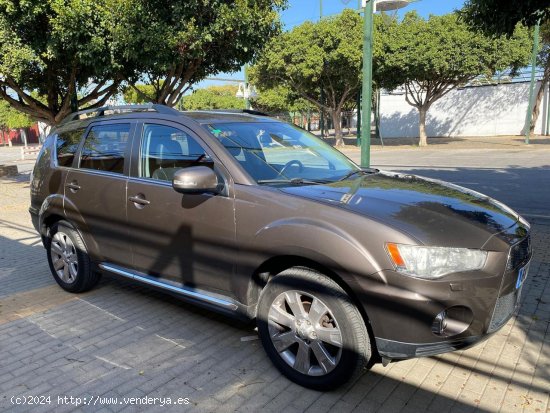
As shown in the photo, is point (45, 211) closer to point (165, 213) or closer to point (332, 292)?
point (165, 213)

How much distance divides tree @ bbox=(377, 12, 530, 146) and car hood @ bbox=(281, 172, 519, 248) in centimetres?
2300

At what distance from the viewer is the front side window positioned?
143 inches

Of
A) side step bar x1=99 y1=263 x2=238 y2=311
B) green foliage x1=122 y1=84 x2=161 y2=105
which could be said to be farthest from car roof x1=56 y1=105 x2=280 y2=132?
green foliage x1=122 y1=84 x2=161 y2=105

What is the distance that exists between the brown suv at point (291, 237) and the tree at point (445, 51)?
74.1ft

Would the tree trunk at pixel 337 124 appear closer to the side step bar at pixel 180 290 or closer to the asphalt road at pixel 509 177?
the asphalt road at pixel 509 177

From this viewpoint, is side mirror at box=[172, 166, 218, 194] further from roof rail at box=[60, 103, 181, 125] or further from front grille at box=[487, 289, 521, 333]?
front grille at box=[487, 289, 521, 333]

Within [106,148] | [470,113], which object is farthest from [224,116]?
[470,113]

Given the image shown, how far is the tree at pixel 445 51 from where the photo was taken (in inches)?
939

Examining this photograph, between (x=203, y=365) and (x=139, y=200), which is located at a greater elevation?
(x=139, y=200)

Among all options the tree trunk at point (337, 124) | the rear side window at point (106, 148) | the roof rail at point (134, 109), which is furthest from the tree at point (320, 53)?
the rear side window at point (106, 148)

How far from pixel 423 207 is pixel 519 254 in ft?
2.13

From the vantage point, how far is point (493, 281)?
262 cm

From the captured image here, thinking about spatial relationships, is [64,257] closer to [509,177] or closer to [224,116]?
[224,116]

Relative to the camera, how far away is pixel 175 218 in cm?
354
